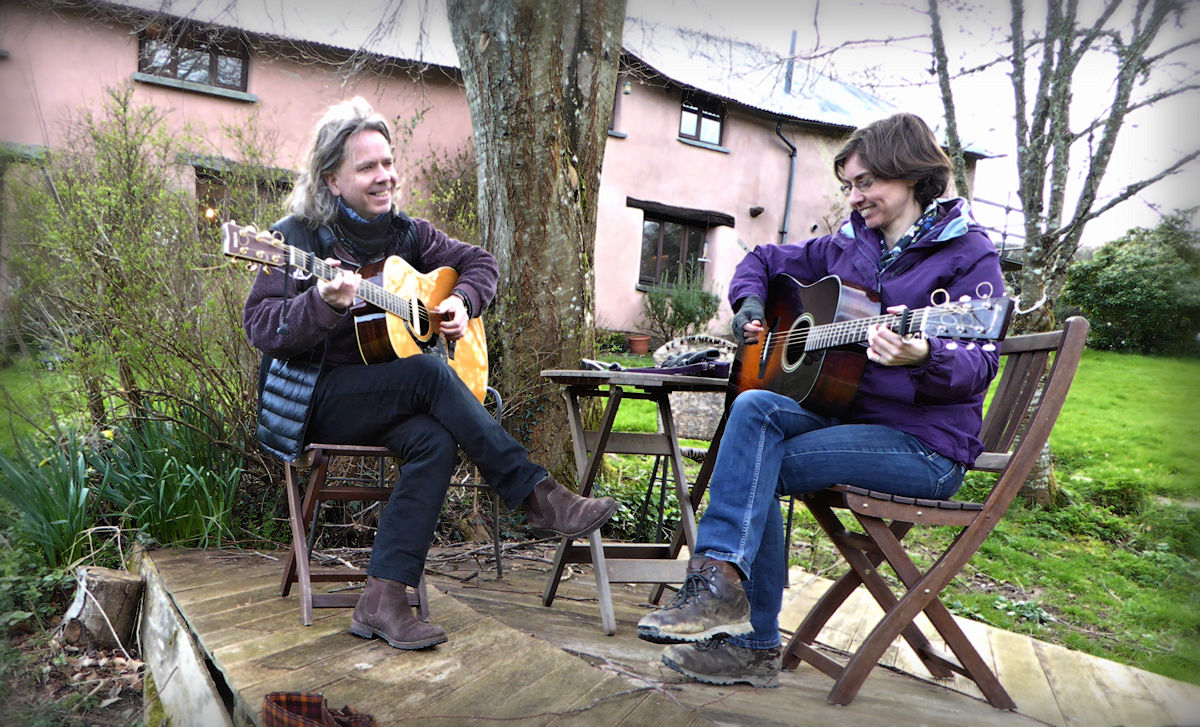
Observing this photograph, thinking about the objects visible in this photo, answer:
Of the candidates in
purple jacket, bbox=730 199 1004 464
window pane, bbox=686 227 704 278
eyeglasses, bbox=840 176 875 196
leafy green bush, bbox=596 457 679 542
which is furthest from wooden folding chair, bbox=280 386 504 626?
window pane, bbox=686 227 704 278

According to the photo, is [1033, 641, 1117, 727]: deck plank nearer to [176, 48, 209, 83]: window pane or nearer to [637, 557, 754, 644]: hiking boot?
[637, 557, 754, 644]: hiking boot

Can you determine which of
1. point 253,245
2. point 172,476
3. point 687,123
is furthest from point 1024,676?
point 687,123

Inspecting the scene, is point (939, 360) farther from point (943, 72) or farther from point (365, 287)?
point (943, 72)

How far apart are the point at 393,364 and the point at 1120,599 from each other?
408cm

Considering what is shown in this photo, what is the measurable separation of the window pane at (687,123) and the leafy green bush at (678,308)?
9.65 ft

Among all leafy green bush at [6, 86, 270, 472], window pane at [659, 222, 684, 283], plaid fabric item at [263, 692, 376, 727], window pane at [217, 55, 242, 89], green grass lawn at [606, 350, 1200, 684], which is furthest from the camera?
window pane at [659, 222, 684, 283]

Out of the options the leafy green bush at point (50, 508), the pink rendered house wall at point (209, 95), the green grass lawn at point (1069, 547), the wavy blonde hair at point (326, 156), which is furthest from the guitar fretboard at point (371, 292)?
the pink rendered house wall at point (209, 95)

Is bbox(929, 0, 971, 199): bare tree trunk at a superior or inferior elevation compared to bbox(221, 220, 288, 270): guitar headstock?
superior

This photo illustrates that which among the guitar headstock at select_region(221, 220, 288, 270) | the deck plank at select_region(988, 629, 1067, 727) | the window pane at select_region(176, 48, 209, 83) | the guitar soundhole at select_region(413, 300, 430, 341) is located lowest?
the deck plank at select_region(988, 629, 1067, 727)

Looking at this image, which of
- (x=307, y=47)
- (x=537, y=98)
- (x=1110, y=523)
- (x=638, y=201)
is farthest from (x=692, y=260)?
(x=537, y=98)

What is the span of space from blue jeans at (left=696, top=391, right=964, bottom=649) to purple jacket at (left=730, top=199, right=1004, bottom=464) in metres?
Answer: 0.07

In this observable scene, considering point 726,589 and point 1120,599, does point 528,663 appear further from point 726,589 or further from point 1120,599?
point 1120,599

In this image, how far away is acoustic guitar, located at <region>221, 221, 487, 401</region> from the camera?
7.55 ft

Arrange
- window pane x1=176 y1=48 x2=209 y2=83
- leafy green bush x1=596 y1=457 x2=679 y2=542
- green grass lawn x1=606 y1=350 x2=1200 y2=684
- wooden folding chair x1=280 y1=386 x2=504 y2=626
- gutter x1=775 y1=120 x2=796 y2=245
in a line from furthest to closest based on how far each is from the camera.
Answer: gutter x1=775 y1=120 x2=796 y2=245
window pane x1=176 y1=48 x2=209 y2=83
leafy green bush x1=596 y1=457 x2=679 y2=542
green grass lawn x1=606 y1=350 x2=1200 y2=684
wooden folding chair x1=280 y1=386 x2=504 y2=626
